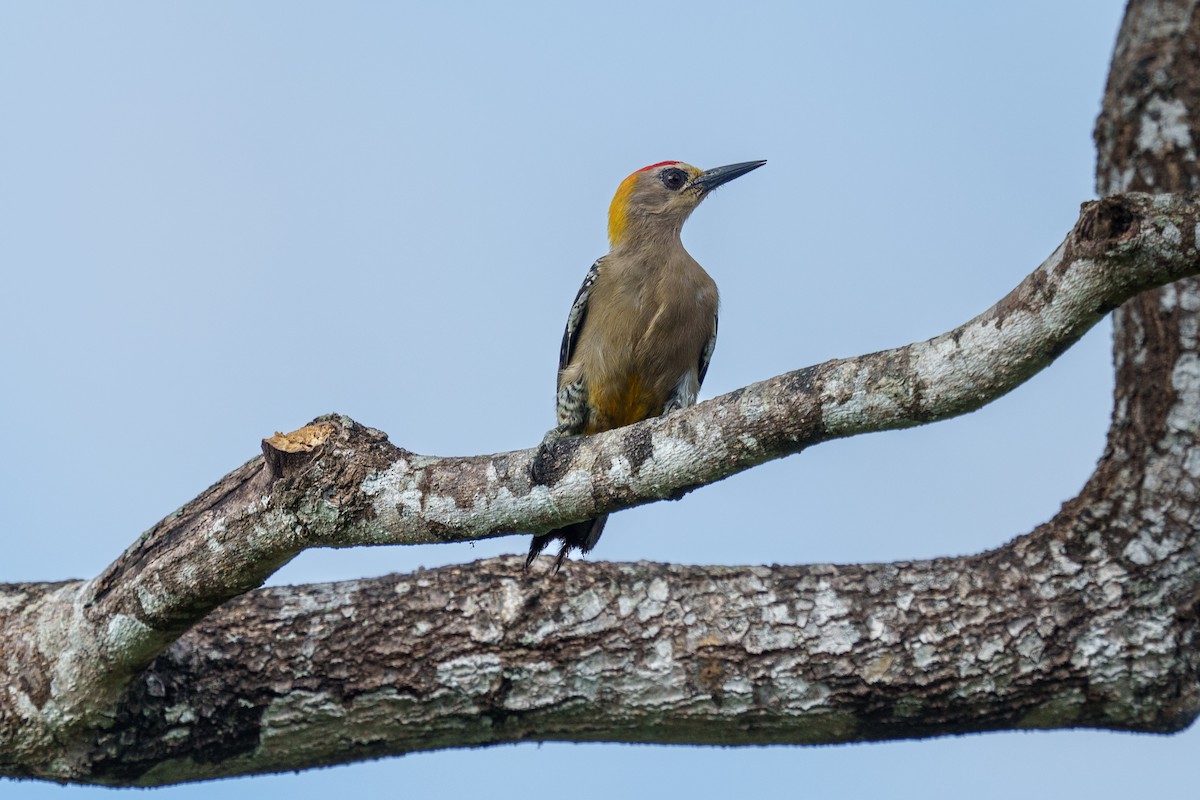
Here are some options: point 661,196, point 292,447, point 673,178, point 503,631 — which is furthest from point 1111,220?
point 673,178

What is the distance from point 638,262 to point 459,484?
330cm

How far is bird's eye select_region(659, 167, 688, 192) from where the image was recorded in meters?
8.77

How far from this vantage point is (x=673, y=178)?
882 centimetres

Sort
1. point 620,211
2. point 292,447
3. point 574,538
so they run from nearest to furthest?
Answer: point 292,447, point 574,538, point 620,211

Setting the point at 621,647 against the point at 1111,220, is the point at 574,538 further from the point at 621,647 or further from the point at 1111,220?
the point at 1111,220

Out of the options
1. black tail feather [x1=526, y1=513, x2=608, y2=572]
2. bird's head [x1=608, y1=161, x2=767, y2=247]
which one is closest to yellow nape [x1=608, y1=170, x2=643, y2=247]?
bird's head [x1=608, y1=161, x2=767, y2=247]

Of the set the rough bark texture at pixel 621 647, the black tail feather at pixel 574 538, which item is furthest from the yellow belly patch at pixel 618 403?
the rough bark texture at pixel 621 647

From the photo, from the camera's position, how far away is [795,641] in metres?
5.92

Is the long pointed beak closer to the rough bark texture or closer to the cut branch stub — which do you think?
the rough bark texture

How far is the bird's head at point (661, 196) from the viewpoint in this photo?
8383mm

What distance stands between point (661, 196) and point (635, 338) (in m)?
1.74

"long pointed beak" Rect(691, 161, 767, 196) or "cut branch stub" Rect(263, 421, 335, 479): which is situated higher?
"long pointed beak" Rect(691, 161, 767, 196)

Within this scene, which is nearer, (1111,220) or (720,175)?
(1111,220)

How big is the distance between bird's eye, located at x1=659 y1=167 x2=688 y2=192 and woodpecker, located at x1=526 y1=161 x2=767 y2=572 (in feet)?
2.23
